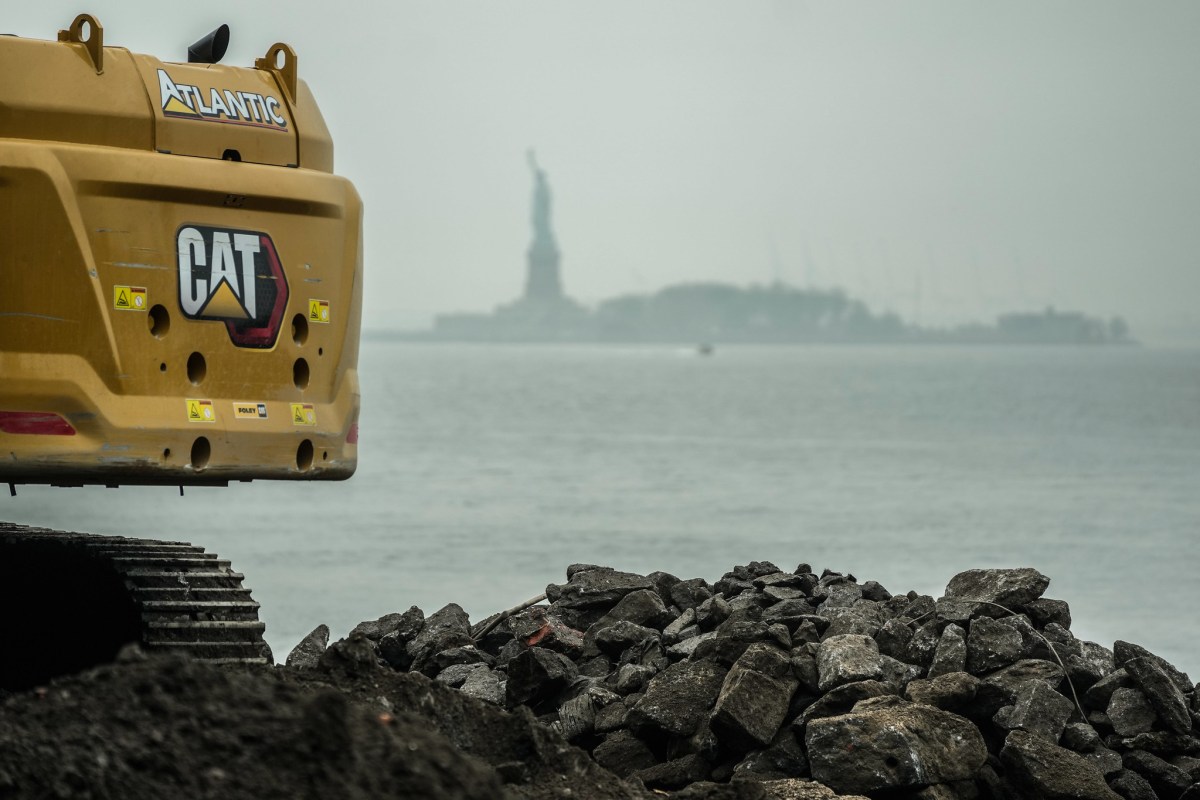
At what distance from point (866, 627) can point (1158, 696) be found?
5.14 feet

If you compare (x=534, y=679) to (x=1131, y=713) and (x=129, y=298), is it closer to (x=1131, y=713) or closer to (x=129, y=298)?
(x=1131, y=713)

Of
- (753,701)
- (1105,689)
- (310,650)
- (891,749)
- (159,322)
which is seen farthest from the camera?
(310,650)

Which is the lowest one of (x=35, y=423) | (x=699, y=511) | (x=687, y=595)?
(x=699, y=511)

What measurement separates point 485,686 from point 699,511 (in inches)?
885

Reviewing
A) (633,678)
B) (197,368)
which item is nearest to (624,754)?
(633,678)

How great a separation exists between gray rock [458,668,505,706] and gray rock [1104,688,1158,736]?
326 centimetres

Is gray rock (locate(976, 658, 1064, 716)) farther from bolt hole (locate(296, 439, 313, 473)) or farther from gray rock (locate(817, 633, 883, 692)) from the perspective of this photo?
bolt hole (locate(296, 439, 313, 473))

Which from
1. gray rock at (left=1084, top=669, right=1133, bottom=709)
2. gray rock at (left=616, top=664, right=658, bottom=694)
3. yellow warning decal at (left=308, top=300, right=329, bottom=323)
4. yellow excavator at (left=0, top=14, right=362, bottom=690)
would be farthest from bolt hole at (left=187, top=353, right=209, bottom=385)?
gray rock at (left=1084, top=669, right=1133, bottom=709)

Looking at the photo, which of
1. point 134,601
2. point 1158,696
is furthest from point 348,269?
point 1158,696

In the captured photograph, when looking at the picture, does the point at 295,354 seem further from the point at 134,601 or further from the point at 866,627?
the point at 866,627

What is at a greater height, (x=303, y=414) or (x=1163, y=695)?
(x=303, y=414)

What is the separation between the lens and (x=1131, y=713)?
850 centimetres

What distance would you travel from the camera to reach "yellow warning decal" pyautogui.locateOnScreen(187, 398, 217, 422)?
6.63 metres

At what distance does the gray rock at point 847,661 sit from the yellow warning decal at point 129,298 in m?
3.86
